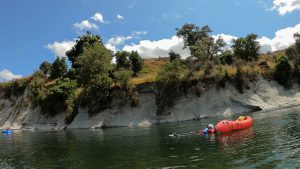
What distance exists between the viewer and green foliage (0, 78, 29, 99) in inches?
4090

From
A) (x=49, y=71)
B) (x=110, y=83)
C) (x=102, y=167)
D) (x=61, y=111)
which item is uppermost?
(x=49, y=71)

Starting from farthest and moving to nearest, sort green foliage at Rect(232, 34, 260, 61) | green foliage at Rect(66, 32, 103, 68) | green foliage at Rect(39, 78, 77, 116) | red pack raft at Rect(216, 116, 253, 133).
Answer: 1. green foliage at Rect(66, 32, 103, 68)
2. green foliage at Rect(232, 34, 260, 61)
3. green foliage at Rect(39, 78, 77, 116)
4. red pack raft at Rect(216, 116, 253, 133)

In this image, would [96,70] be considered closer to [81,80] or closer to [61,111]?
[81,80]

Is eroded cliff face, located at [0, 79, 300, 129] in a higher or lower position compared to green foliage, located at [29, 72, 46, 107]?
lower

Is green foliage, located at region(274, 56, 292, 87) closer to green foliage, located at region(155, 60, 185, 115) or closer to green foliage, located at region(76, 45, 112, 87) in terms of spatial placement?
green foliage, located at region(155, 60, 185, 115)

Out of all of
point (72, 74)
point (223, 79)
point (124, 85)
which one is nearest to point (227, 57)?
point (223, 79)

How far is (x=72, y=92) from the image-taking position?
83.2 m

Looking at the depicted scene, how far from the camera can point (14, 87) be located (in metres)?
106

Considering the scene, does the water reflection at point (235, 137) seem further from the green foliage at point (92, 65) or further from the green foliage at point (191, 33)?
the green foliage at point (191, 33)

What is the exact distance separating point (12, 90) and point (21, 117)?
583 inches

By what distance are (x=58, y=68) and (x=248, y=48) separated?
171ft

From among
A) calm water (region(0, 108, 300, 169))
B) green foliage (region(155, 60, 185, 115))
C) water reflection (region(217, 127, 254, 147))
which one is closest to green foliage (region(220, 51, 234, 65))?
green foliage (region(155, 60, 185, 115))

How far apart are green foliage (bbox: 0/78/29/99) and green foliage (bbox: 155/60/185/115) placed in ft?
151

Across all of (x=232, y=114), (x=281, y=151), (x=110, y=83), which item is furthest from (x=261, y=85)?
(x=281, y=151)
